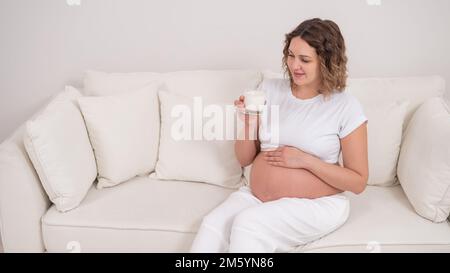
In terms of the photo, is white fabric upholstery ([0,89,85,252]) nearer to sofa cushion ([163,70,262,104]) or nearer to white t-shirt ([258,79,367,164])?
→ sofa cushion ([163,70,262,104])

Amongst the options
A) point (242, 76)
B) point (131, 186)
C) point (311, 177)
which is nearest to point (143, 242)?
point (131, 186)

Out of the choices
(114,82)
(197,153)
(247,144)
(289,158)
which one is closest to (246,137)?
(247,144)

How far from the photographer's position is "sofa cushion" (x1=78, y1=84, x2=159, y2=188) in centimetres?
197

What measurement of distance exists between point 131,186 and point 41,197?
1.24ft

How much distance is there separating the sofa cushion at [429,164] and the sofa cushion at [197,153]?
2.37 feet

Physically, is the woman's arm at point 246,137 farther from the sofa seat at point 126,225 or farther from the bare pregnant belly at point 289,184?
the sofa seat at point 126,225

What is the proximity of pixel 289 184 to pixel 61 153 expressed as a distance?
34.8 inches

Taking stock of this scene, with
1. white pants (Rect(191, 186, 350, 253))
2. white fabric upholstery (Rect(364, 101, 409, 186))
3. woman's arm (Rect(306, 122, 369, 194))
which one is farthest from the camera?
white fabric upholstery (Rect(364, 101, 409, 186))

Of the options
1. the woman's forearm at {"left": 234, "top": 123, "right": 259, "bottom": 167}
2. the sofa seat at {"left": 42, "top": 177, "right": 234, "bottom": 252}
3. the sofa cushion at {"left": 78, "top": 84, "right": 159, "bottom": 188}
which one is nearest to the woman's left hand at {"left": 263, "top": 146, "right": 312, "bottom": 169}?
the woman's forearm at {"left": 234, "top": 123, "right": 259, "bottom": 167}

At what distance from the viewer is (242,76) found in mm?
2205

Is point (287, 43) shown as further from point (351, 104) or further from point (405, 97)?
point (405, 97)

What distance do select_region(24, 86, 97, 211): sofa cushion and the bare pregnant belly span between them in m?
0.74

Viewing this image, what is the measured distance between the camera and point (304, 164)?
1675mm

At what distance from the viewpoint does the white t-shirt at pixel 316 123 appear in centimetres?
169
